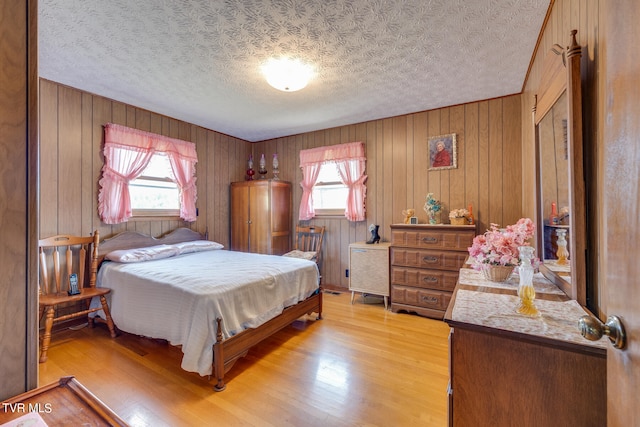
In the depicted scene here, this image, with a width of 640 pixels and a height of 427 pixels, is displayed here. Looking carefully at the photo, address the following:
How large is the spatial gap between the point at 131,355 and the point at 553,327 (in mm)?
2863

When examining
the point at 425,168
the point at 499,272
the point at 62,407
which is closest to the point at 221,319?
the point at 62,407

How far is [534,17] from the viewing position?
6.11 feet

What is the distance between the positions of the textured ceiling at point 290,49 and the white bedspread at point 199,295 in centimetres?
183

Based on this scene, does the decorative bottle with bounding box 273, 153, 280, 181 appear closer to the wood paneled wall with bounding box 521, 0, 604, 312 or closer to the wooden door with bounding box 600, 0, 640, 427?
the wood paneled wall with bounding box 521, 0, 604, 312

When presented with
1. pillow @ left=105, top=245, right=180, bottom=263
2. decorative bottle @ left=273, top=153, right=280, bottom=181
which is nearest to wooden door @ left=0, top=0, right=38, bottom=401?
pillow @ left=105, top=245, right=180, bottom=263

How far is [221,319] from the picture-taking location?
193cm

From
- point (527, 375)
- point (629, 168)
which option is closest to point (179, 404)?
point (527, 375)

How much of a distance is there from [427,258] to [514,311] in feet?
6.92

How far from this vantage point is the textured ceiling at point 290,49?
1795mm

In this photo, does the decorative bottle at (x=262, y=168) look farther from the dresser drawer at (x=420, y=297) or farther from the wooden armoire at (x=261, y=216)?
the dresser drawer at (x=420, y=297)

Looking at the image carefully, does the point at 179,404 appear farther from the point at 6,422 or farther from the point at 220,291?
the point at 6,422

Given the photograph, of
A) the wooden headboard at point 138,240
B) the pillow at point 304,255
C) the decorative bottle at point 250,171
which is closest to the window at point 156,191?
the wooden headboard at point 138,240

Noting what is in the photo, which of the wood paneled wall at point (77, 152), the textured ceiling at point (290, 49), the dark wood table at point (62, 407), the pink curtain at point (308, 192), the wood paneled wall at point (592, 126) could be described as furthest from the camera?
the pink curtain at point (308, 192)

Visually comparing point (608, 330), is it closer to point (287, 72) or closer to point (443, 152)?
point (287, 72)
